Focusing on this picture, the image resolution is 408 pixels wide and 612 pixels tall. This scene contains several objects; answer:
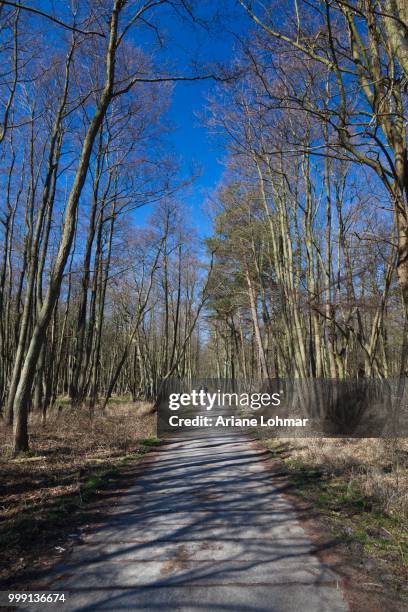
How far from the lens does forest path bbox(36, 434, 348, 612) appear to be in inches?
112

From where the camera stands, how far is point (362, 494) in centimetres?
542

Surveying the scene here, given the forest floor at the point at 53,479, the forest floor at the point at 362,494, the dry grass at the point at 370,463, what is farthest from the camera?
the dry grass at the point at 370,463

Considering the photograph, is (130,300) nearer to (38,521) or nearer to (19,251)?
(19,251)

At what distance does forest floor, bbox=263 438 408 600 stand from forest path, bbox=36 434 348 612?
15.7 inches

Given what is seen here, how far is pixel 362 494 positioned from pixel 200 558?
2.80m

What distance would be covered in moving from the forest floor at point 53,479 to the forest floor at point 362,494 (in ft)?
8.85

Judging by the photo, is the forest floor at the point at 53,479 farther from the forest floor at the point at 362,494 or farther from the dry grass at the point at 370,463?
the dry grass at the point at 370,463

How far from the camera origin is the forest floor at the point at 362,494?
353 cm

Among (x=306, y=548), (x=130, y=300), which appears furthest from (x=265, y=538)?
(x=130, y=300)

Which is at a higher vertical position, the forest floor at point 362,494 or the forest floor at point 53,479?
the forest floor at point 53,479

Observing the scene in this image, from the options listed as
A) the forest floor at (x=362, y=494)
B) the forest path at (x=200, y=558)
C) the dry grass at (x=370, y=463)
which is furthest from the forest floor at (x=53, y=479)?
the dry grass at (x=370, y=463)

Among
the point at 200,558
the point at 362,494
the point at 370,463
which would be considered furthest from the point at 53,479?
the point at 370,463

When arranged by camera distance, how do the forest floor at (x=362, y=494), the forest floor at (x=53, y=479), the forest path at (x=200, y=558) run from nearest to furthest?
the forest path at (x=200, y=558), the forest floor at (x=362, y=494), the forest floor at (x=53, y=479)

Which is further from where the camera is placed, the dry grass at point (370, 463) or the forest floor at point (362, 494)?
the dry grass at point (370, 463)
